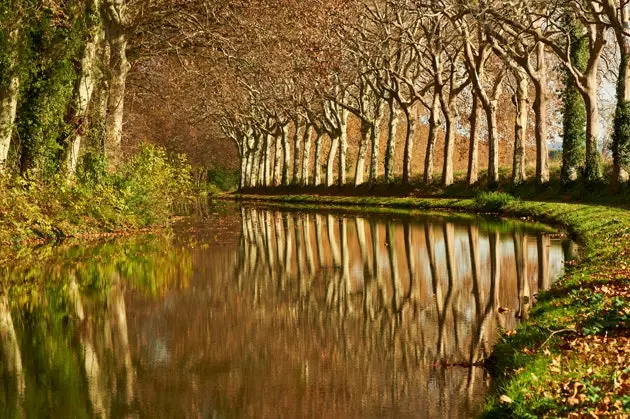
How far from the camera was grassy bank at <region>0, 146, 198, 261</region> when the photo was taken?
21953 mm

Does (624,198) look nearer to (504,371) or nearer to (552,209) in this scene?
(552,209)

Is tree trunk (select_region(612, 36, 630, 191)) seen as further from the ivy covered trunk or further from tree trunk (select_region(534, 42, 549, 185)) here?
tree trunk (select_region(534, 42, 549, 185))

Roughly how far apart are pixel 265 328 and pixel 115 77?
2211cm

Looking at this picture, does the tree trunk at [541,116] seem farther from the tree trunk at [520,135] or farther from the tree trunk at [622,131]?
the tree trunk at [622,131]

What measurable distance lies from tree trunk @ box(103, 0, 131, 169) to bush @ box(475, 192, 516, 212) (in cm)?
1529

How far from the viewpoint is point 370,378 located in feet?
25.2

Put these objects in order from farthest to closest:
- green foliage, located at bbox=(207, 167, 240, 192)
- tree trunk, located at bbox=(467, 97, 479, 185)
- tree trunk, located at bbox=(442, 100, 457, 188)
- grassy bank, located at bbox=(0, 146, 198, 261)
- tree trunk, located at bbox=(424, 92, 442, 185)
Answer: green foliage, located at bbox=(207, 167, 240, 192), tree trunk, located at bbox=(424, 92, 442, 185), tree trunk, located at bbox=(442, 100, 457, 188), tree trunk, located at bbox=(467, 97, 479, 185), grassy bank, located at bbox=(0, 146, 198, 261)

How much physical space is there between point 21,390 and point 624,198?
25.9 m

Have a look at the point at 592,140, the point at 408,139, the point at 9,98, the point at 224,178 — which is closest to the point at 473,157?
the point at 408,139

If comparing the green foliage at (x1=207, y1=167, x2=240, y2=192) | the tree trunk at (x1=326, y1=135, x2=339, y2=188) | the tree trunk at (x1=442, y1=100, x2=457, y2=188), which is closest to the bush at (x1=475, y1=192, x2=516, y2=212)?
the tree trunk at (x1=442, y1=100, x2=457, y2=188)

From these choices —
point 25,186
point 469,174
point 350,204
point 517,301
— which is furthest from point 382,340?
point 350,204

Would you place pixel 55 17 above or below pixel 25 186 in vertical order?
above

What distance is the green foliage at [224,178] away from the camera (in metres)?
111

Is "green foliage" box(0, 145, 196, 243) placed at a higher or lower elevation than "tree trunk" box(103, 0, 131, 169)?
lower
